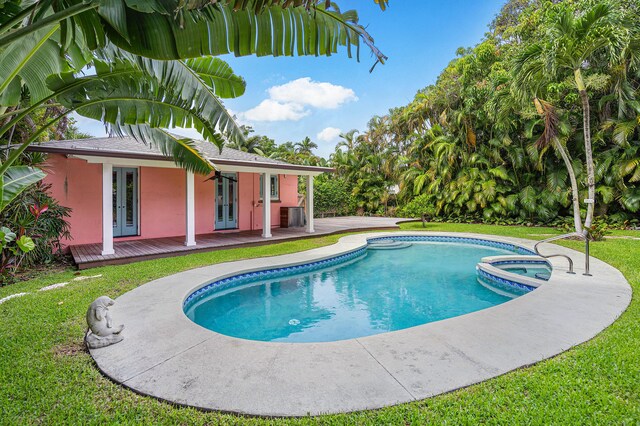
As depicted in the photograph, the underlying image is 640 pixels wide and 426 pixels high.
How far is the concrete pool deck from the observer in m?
2.87

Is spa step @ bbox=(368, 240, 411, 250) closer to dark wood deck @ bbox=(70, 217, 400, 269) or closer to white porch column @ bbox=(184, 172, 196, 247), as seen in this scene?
dark wood deck @ bbox=(70, 217, 400, 269)

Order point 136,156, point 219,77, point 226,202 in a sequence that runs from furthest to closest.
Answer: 1. point 226,202
2. point 136,156
3. point 219,77

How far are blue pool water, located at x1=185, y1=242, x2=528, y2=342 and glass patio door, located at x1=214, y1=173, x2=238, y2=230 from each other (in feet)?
21.4

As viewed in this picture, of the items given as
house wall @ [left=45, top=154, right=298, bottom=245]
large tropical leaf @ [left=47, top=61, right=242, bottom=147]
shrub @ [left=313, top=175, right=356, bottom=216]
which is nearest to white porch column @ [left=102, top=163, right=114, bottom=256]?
house wall @ [left=45, top=154, right=298, bottom=245]

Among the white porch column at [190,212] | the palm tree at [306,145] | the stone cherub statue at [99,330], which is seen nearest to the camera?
the stone cherub statue at [99,330]

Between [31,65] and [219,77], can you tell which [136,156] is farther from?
[31,65]

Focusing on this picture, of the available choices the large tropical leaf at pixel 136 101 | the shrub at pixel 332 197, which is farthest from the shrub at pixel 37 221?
the shrub at pixel 332 197

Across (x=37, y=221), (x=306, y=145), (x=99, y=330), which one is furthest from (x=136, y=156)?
(x=306, y=145)

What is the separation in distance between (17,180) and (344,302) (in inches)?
232

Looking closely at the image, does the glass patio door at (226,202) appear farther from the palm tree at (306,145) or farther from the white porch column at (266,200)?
the palm tree at (306,145)

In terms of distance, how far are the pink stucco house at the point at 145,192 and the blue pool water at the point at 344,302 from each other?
404 cm

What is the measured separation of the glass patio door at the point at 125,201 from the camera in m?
11.0

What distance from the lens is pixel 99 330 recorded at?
3.90m

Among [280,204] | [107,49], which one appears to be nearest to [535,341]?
[107,49]
